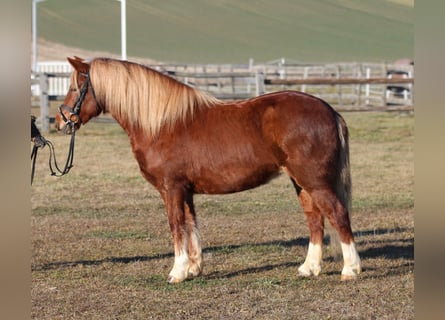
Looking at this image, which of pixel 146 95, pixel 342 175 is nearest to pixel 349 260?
pixel 342 175

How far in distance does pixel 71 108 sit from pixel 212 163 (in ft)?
4.38

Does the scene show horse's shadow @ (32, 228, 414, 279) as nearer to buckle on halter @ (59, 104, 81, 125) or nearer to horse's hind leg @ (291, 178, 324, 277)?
horse's hind leg @ (291, 178, 324, 277)

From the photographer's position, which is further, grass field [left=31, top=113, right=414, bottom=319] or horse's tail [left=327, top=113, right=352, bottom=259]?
horse's tail [left=327, top=113, right=352, bottom=259]

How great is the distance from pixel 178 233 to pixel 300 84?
11.8 m

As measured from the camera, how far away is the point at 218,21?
5575cm

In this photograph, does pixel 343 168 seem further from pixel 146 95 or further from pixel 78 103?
pixel 78 103

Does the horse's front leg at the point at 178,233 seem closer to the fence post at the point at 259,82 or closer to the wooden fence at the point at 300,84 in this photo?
the wooden fence at the point at 300,84

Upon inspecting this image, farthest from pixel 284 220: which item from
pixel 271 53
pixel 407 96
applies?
pixel 271 53

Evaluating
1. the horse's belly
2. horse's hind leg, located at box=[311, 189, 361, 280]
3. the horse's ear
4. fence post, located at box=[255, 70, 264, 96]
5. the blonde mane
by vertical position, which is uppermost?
fence post, located at box=[255, 70, 264, 96]

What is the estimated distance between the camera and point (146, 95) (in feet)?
19.1

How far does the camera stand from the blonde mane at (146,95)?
584 cm

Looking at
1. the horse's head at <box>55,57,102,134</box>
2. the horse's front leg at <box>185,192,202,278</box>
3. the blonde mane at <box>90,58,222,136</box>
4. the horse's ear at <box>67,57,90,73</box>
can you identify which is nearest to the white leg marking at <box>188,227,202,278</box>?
the horse's front leg at <box>185,192,202,278</box>

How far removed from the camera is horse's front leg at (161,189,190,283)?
5.73 meters
